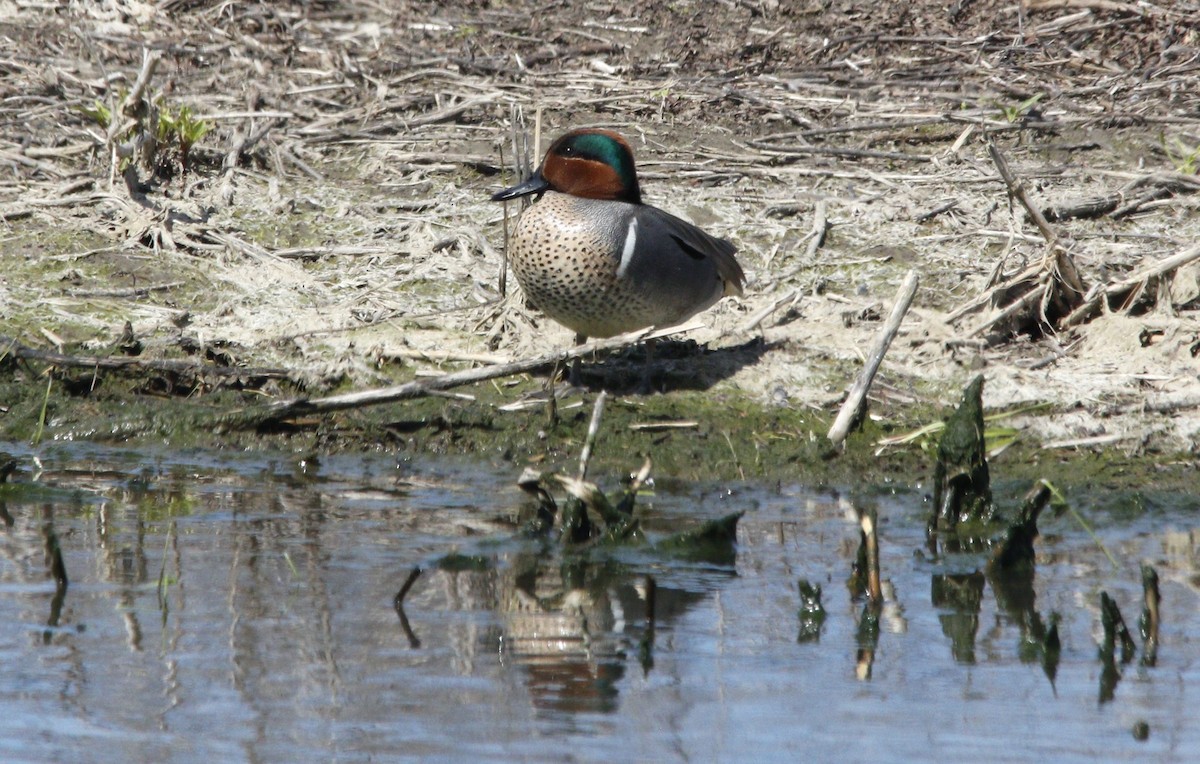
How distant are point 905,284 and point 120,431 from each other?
274cm

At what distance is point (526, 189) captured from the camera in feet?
18.7

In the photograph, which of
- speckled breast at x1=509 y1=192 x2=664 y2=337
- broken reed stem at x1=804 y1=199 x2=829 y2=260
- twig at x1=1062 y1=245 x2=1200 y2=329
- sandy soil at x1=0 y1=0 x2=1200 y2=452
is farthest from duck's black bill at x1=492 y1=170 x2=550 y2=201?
twig at x1=1062 y1=245 x2=1200 y2=329

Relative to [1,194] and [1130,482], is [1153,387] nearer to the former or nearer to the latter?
[1130,482]

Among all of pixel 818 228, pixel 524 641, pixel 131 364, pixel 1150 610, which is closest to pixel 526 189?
pixel 131 364

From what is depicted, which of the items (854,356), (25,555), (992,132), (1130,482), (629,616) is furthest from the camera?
(992,132)

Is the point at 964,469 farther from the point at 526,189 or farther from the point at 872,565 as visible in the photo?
the point at 526,189

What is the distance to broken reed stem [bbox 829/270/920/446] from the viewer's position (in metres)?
5.16

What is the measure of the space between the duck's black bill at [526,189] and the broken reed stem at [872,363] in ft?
4.51

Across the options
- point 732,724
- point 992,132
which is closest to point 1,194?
point 992,132

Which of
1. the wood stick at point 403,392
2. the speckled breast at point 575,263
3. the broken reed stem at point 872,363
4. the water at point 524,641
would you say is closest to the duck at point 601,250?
the speckled breast at point 575,263

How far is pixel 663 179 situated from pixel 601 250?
2.17 m

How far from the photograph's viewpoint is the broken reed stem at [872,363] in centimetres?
516

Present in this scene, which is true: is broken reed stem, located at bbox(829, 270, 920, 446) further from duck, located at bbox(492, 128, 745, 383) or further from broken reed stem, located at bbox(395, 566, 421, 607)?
broken reed stem, located at bbox(395, 566, 421, 607)

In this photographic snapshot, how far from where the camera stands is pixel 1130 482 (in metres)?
5.00
